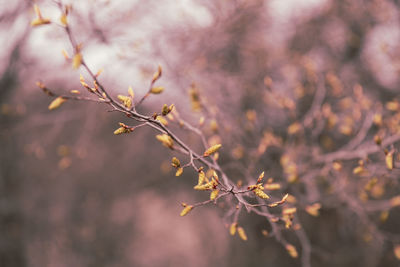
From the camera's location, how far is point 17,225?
5.29 metres

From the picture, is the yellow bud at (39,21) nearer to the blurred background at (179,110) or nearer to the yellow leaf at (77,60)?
the yellow leaf at (77,60)

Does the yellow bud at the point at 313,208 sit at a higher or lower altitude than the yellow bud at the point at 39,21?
lower

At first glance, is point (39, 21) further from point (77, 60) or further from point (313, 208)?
point (313, 208)

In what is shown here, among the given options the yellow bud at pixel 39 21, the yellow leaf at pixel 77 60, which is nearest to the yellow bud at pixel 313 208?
the yellow leaf at pixel 77 60

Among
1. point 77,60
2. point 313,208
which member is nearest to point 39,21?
point 77,60

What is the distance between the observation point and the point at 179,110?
351 cm

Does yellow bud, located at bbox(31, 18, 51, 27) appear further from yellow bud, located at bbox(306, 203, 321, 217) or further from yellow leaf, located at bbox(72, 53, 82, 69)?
yellow bud, located at bbox(306, 203, 321, 217)

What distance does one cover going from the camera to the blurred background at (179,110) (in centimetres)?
333

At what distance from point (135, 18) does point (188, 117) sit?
1299mm

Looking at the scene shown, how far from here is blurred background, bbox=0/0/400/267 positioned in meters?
3.33

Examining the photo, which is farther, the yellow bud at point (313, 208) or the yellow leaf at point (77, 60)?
the yellow bud at point (313, 208)

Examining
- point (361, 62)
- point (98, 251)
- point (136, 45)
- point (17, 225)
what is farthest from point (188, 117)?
point (98, 251)

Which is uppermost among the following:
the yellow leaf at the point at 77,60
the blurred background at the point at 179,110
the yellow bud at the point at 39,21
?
the yellow bud at the point at 39,21

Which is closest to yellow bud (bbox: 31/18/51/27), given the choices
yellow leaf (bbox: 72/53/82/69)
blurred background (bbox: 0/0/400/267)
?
yellow leaf (bbox: 72/53/82/69)
